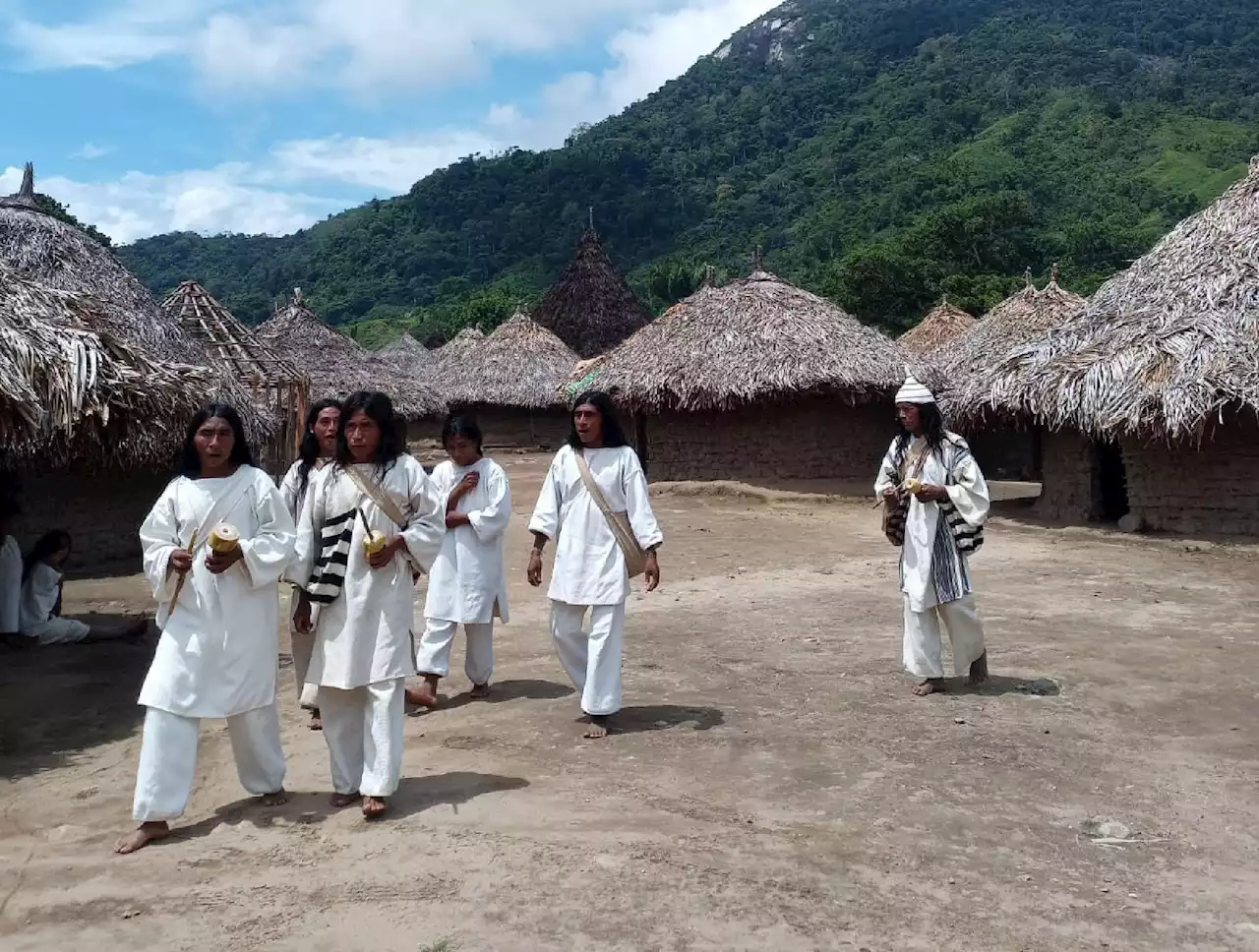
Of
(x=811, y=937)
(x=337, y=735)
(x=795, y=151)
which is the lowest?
(x=811, y=937)

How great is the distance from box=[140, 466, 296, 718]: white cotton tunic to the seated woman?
376 cm

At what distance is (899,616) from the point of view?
25.0 ft

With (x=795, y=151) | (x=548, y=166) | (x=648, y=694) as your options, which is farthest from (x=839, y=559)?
(x=548, y=166)

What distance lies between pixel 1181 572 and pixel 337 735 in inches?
307

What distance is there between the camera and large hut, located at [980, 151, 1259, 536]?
10.5m

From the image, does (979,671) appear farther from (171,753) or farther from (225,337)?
(225,337)

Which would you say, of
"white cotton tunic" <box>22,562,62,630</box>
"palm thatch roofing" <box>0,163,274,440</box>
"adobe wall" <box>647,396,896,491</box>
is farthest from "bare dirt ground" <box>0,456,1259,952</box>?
"adobe wall" <box>647,396,896,491</box>

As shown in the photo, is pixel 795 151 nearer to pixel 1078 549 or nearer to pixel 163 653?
pixel 1078 549

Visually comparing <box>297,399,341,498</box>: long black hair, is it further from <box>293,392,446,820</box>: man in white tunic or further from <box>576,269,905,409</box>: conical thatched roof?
<box>576,269,905,409</box>: conical thatched roof

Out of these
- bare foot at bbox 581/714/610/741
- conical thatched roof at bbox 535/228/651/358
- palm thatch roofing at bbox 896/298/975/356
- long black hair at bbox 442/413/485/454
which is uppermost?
conical thatched roof at bbox 535/228/651/358

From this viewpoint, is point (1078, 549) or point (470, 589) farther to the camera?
point (1078, 549)

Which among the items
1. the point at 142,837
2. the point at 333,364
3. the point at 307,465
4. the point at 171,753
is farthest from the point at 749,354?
the point at 142,837

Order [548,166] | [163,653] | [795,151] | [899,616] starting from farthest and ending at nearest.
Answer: [548,166]
[795,151]
[899,616]
[163,653]

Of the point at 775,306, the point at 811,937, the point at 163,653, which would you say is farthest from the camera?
the point at 775,306
